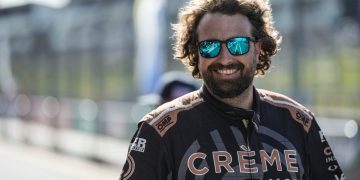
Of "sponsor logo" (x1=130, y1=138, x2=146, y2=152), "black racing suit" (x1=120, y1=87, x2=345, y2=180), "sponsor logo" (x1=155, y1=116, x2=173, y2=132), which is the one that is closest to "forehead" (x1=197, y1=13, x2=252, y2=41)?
"black racing suit" (x1=120, y1=87, x2=345, y2=180)

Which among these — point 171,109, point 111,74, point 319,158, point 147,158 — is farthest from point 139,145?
point 111,74

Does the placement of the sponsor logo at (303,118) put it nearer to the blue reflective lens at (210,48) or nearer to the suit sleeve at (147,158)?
the blue reflective lens at (210,48)

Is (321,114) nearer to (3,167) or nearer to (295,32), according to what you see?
A: (295,32)

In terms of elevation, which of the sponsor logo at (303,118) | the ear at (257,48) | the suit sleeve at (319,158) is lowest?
the suit sleeve at (319,158)

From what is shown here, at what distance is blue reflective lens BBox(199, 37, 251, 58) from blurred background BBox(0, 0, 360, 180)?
2.63 meters

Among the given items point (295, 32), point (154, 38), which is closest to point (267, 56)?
point (295, 32)

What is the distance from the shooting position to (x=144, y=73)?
1248cm

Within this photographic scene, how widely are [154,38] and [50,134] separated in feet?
14.6

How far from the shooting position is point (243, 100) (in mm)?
2195

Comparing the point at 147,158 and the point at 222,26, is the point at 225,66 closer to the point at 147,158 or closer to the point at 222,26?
the point at 222,26

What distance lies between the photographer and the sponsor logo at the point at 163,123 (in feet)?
6.84

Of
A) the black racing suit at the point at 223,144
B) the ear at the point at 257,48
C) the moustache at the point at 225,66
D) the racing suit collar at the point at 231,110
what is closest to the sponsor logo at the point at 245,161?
the black racing suit at the point at 223,144

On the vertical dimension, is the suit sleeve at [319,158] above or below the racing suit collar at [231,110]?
below

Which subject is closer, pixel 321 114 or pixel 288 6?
pixel 321 114
